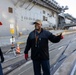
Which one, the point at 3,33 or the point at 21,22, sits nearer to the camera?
the point at 3,33

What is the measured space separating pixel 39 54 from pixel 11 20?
99.4ft

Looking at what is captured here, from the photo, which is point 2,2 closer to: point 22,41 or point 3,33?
point 3,33

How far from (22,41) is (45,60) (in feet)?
80.6

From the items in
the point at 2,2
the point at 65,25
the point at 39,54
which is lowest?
the point at 65,25

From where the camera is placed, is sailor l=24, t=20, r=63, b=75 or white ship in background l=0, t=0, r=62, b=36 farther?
white ship in background l=0, t=0, r=62, b=36

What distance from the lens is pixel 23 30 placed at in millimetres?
39844

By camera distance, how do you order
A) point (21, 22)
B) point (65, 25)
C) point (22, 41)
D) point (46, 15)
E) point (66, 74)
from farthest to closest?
point (65, 25)
point (46, 15)
point (21, 22)
point (22, 41)
point (66, 74)

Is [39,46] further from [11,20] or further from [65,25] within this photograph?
[65,25]

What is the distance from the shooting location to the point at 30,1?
45156 mm

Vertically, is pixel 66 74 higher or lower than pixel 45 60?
lower

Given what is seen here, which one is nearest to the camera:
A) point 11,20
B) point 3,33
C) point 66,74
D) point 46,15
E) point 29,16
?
point 66,74

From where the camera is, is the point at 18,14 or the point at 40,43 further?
the point at 18,14

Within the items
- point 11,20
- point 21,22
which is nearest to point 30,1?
point 21,22

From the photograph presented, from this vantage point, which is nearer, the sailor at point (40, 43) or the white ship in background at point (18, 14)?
the sailor at point (40, 43)
